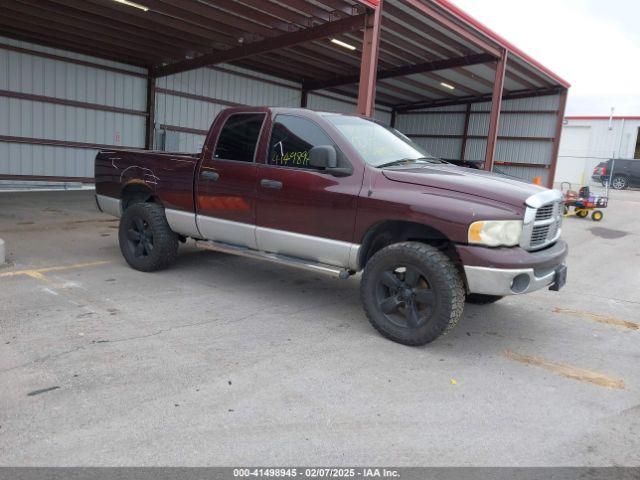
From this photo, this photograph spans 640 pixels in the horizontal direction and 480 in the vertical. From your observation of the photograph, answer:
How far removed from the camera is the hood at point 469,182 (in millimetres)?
4043

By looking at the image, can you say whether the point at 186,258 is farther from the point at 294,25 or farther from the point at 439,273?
the point at 294,25

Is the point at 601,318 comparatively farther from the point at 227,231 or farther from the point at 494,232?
the point at 227,231

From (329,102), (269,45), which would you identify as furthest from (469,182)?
(329,102)

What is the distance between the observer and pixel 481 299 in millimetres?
5645

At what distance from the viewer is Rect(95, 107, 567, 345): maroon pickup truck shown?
403 cm

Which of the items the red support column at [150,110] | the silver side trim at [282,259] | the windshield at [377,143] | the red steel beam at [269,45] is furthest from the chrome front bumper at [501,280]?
the red support column at [150,110]

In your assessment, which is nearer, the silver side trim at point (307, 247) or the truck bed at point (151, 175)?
the silver side trim at point (307, 247)

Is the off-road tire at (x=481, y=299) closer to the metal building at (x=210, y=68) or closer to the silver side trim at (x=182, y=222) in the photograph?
the silver side trim at (x=182, y=222)

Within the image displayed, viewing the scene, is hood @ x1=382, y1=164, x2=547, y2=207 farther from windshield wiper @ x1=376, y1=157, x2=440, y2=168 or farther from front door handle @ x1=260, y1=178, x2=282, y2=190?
front door handle @ x1=260, y1=178, x2=282, y2=190

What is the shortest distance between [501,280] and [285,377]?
5.87ft

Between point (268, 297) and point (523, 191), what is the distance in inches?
110

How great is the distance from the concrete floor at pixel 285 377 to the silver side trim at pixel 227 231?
591mm

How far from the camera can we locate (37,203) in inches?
475

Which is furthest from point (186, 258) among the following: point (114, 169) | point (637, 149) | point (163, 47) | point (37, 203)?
point (637, 149)
